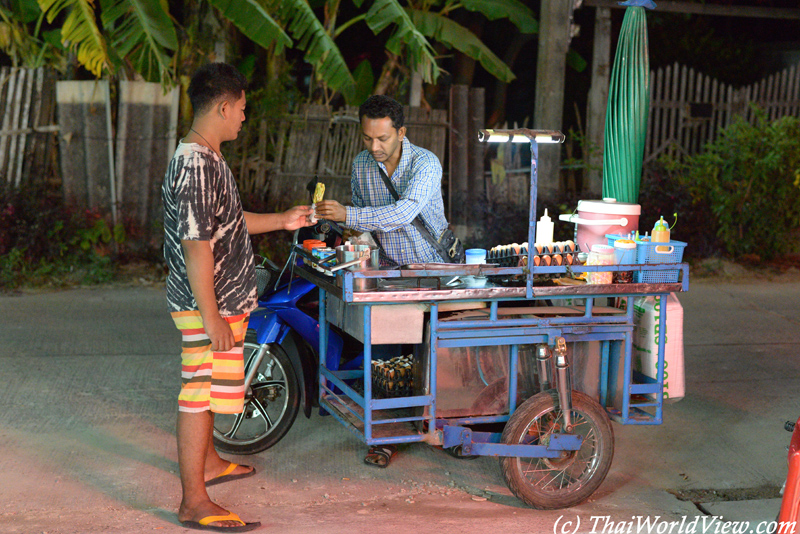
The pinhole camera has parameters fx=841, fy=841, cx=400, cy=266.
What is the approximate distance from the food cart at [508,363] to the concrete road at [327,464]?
28cm

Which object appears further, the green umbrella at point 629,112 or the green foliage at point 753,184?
the green foliage at point 753,184

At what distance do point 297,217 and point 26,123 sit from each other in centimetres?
583

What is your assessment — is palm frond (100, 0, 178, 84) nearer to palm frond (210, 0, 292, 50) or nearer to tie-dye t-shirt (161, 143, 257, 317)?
palm frond (210, 0, 292, 50)

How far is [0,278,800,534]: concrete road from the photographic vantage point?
3.66 meters

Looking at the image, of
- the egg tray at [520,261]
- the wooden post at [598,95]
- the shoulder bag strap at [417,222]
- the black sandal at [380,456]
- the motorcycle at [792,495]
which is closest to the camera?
the motorcycle at [792,495]

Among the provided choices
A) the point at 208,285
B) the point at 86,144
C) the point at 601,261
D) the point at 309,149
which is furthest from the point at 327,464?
the point at 86,144

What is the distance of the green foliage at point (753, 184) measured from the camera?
349 inches

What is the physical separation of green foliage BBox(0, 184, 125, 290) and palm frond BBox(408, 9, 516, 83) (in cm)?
382

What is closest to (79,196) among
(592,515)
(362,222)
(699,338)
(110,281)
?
(110,281)

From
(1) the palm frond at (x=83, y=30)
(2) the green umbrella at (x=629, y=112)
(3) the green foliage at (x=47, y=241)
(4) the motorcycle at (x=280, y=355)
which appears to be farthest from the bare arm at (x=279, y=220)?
(3) the green foliage at (x=47, y=241)

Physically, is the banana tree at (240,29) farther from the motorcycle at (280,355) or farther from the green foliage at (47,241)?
the motorcycle at (280,355)

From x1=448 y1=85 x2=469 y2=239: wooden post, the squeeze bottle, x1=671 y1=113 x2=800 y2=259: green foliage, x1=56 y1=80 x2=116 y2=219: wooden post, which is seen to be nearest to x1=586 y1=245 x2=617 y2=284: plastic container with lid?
the squeeze bottle

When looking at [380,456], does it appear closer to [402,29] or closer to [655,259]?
[655,259]

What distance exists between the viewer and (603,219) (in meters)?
4.37
